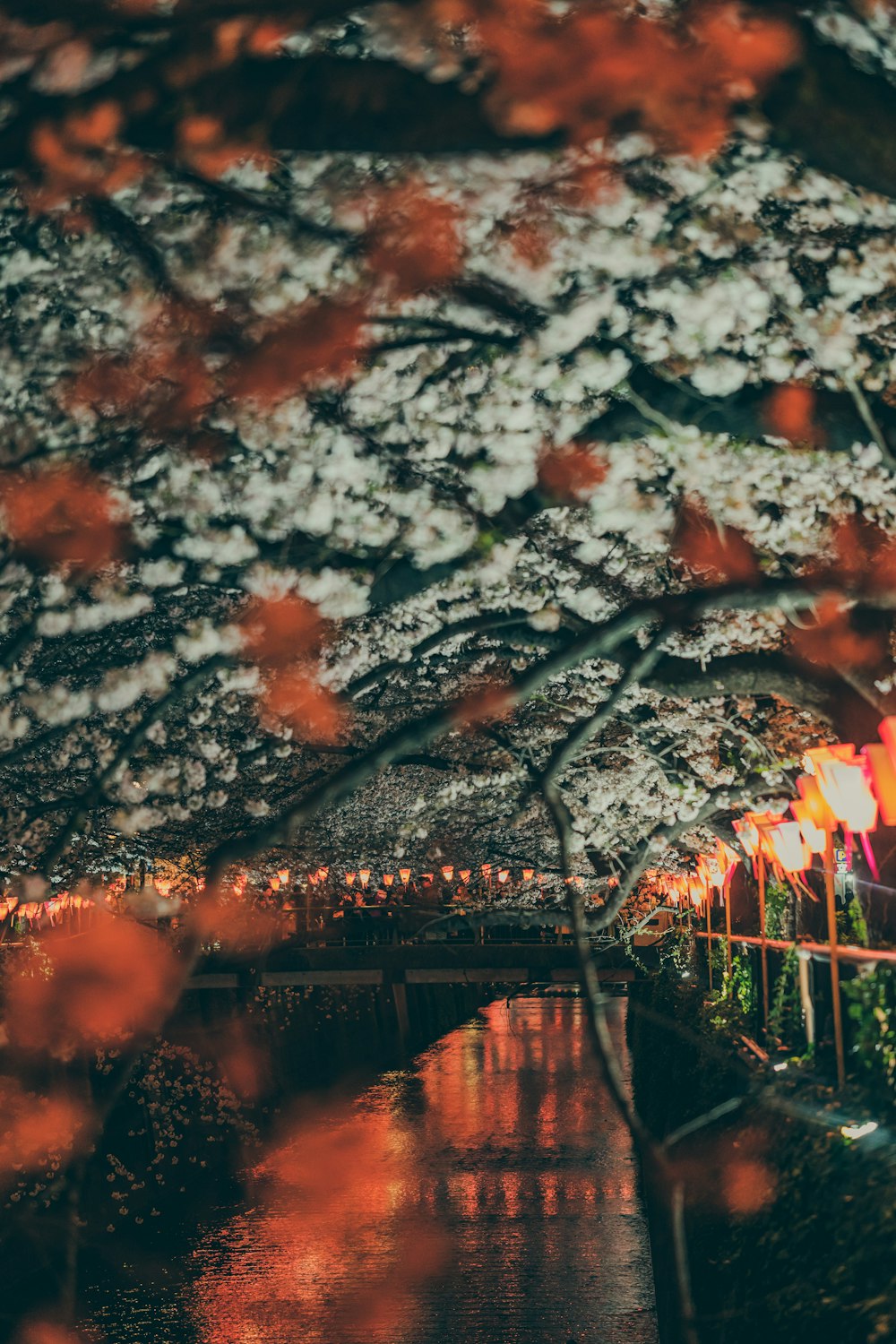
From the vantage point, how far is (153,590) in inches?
332

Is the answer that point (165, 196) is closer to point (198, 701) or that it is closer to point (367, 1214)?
point (198, 701)

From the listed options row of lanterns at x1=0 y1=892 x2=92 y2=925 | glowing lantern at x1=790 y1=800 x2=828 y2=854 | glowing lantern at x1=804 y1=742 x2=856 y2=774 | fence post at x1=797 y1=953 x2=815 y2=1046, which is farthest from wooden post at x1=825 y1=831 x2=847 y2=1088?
row of lanterns at x1=0 y1=892 x2=92 y2=925

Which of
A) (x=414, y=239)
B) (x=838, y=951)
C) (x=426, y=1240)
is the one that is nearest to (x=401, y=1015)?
(x=426, y=1240)

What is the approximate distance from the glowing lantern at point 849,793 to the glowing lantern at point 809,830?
1473mm

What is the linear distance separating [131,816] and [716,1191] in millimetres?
6194

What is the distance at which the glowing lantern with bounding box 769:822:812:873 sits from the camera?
1022 centimetres

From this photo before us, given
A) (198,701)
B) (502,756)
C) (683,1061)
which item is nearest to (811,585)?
(198,701)

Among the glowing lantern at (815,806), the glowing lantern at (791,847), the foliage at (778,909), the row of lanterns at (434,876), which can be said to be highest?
the glowing lantern at (815,806)

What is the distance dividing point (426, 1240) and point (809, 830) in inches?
421

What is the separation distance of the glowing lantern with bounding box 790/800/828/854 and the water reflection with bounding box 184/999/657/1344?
618 cm

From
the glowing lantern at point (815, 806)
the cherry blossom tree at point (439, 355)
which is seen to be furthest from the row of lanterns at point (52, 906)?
the glowing lantern at point (815, 806)

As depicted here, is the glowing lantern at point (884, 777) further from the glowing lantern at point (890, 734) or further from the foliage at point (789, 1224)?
→ the foliage at point (789, 1224)

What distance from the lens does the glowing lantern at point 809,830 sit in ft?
29.5

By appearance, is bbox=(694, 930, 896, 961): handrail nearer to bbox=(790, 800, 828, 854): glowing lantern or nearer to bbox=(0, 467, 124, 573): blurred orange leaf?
bbox=(790, 800, 828, 854): glowing lantern
